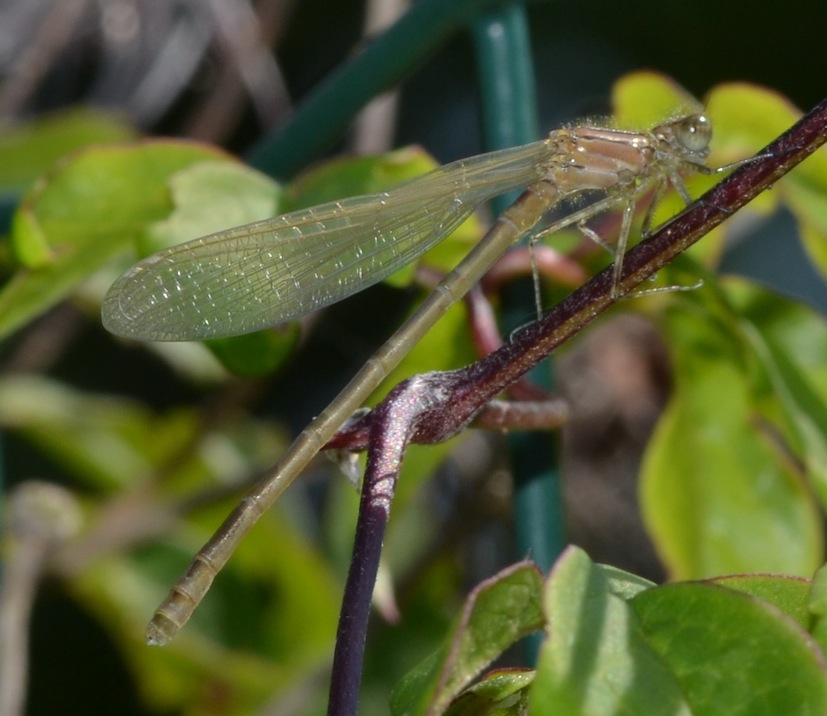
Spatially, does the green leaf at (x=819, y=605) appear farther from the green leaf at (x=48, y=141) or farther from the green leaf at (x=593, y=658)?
the green leaf at (x=48, y=141)

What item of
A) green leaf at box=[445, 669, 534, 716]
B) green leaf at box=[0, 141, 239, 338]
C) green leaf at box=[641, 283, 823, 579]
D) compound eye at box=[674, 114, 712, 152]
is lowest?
green leaf at box=[445, 669, 534, 716]

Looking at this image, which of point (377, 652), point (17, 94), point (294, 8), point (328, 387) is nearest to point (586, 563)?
point (377, 652)

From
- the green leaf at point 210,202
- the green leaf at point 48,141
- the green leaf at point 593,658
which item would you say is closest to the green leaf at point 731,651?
the green leaf at point 593,658

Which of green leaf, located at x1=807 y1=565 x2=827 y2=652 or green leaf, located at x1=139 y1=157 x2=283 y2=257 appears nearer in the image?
green leaf, located at x1=807 y1=565 x2=827 y2=652

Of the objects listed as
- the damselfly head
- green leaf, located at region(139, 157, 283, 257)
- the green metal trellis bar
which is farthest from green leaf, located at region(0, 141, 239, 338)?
the damselfly head

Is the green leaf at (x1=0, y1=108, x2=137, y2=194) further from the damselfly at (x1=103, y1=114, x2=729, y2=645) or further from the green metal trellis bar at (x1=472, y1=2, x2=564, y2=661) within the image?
the green metal trellis bar at (x1=472, y1=2, x2=564, y2=661)

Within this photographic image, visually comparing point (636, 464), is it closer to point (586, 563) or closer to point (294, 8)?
point (294, 8)

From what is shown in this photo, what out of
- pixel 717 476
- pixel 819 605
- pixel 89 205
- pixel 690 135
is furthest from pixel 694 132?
pixel 819 605
